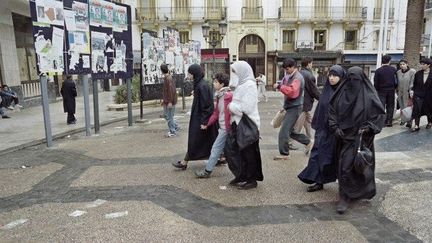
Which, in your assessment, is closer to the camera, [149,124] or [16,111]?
[149,124]

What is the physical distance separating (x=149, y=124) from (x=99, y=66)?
2.46 metres

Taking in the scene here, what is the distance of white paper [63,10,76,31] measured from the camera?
792 centimetres

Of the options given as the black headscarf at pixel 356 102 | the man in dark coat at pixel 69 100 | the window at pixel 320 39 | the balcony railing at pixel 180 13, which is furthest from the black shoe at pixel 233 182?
the window at pixel 320 39

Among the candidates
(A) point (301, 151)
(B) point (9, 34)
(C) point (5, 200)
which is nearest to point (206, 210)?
(C) point (5, 200)

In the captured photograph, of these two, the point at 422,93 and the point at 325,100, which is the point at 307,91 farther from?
the point at 422,93

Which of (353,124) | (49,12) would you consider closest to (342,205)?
(353,124)

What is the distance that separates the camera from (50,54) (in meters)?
7.50

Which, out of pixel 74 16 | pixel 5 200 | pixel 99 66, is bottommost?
pixel 5 200

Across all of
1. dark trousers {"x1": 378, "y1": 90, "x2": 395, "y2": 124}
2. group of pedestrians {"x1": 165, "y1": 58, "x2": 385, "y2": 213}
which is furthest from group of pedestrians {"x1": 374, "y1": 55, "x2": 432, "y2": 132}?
group of pedestrians {"x1": 165, "y1": 58, "x2": 385, "y2": 213}

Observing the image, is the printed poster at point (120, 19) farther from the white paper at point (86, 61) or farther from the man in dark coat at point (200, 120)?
the man in dark coat at point (200, 120)

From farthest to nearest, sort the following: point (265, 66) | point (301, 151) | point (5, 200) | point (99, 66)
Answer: point (265, 66) → point (99, 66) → point (301, 151) → point (5, 200)

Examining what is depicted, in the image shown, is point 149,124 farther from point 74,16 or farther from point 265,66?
point 265,66

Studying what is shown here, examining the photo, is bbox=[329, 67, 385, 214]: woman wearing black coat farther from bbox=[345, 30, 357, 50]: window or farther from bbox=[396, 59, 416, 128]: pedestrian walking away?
bbox=[345, 30, 357, 50]: window

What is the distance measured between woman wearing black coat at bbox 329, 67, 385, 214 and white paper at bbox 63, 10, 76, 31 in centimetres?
623
